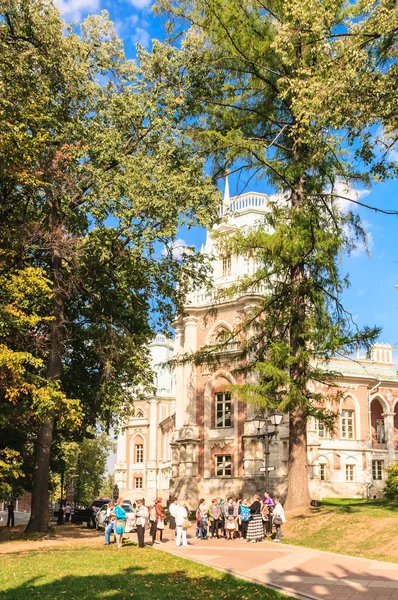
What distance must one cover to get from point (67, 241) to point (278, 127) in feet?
29.0

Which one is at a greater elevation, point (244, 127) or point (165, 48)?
point (165, 48)

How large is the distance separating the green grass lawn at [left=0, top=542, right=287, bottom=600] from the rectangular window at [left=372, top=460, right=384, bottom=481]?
3129 centimetres

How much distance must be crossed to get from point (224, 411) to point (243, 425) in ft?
5.26

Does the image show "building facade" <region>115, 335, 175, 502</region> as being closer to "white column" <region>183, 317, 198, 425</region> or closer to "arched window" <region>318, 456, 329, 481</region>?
"arched window" <region>318, 456, 329, 481</region>

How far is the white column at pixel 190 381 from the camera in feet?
120

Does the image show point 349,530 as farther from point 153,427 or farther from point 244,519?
point 153,427

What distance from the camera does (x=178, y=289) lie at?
24.2 metres

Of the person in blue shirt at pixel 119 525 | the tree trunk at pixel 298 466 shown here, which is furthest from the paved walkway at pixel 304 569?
the tree trunk at pixel 298 466

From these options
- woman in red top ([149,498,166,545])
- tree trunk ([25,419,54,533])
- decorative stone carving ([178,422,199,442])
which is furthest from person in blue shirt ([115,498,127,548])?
decorative stone carving ([178,422,199,442])

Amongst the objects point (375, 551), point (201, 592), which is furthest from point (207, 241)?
point (201, 592)

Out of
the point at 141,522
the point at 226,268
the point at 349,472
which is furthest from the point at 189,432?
the point at 141,522

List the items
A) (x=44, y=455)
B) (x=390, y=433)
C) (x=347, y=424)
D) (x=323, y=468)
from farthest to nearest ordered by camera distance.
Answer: (x=390, y=433) → (x=347, y=424) → (x=323, y=468) → (x=44, y=455)

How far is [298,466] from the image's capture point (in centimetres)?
2034

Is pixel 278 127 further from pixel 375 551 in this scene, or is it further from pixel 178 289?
pixel 375 551
